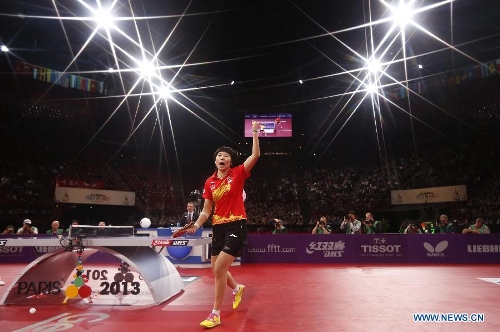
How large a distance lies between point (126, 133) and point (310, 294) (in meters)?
26.0

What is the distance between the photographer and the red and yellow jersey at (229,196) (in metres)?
4.23

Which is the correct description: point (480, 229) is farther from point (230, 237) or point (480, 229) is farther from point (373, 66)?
point (373, 66)

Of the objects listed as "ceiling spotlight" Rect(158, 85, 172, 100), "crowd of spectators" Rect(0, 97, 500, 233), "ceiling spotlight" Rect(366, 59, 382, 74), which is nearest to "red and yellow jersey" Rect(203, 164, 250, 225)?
"crowd of spectators" Rect(0, 97, 500, 233)

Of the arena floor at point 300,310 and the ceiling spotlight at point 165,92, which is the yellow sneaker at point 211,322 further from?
the ceiling spotlight at point 165,92

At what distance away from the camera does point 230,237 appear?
411cm

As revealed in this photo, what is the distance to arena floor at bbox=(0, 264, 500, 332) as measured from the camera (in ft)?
12.5

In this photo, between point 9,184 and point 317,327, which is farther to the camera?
point 9,184

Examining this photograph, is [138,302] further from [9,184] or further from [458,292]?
[9,184]

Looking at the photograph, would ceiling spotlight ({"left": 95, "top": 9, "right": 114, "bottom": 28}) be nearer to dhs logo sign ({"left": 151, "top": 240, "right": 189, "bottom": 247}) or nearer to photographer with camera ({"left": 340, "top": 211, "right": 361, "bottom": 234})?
photographer with camera ({"left": 340, "top": 211, "right": 361, "bottom": 234})

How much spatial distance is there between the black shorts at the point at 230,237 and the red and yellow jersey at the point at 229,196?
6 centimetres

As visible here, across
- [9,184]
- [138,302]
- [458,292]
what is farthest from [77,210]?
[458,292]

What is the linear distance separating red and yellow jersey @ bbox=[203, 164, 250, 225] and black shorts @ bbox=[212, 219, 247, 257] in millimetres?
61

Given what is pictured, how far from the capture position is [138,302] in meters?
5.04

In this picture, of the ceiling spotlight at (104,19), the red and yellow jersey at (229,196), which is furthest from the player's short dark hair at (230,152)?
the ceiling spotlight at (104,19)
